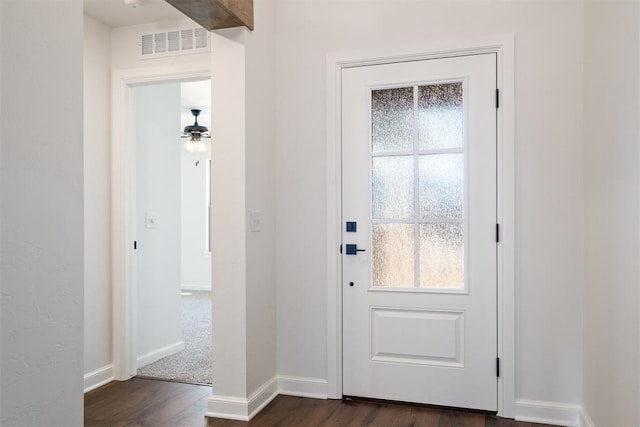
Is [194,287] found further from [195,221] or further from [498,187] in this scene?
[498,187]

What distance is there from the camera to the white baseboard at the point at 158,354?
367 centimetres

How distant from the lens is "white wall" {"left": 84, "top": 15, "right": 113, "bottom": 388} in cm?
331

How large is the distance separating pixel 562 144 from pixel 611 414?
1345mm

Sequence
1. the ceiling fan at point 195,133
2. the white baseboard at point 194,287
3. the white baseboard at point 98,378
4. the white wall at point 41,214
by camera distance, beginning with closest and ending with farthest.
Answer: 1. the white wall at point 41,214
2. the white baseboard at point 98,378
3. the ceiling fan at point 195,133
4. the white baseboard at point 194,287

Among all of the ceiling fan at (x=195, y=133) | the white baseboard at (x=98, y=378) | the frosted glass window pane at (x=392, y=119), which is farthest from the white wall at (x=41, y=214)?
the ceiling fan at (x=195, y=133)

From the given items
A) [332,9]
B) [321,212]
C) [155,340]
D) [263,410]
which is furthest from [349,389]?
[332,9]

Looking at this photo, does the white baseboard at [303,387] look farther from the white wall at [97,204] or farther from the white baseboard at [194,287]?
the white baseboard at [194,287]

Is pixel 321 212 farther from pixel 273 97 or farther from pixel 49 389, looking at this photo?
pixel 49 389

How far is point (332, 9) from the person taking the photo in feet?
9.96

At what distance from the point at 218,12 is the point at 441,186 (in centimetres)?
155

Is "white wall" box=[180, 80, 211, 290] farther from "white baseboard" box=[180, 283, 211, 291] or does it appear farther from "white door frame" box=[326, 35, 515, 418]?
"white door frame" box=[326, 35, 515, 418]

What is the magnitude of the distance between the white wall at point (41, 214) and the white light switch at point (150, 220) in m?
2.33

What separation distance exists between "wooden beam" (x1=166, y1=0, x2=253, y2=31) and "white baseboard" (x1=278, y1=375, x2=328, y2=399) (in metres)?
2.15

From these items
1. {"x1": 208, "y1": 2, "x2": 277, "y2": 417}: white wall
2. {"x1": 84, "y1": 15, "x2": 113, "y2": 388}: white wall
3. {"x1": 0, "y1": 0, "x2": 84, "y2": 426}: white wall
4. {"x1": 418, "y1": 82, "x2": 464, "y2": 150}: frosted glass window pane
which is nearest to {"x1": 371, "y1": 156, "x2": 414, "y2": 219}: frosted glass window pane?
{"x1": 418, "y1": 82, "x2": 464, "y2": 150}: frosted glass window pane
